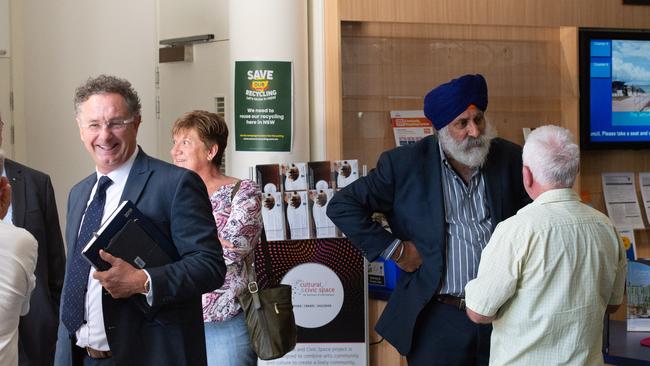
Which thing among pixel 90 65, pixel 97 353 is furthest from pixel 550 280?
pixel 90 65

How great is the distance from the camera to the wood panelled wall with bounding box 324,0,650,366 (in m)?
5.50

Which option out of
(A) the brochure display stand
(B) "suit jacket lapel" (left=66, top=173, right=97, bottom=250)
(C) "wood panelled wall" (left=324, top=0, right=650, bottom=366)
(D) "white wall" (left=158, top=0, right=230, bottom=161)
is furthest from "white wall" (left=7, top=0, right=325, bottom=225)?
(B) "suit jacket lapel" (left=66, top=173, right=97, bottom=250)

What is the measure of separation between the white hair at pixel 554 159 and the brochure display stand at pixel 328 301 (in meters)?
2.15

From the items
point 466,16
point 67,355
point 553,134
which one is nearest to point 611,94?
point 466,16

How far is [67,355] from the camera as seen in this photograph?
9.71 ft

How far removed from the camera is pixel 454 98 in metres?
3.86

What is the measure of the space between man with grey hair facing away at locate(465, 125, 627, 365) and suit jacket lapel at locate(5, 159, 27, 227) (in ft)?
5.89

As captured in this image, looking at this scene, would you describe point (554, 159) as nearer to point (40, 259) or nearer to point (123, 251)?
point (123, 251)

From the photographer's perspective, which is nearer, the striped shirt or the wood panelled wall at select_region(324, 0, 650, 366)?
the striped shirt

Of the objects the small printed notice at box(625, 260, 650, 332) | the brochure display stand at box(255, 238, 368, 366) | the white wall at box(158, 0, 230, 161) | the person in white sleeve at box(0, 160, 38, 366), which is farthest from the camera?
the white wall at box(158, 0, 230, 161)

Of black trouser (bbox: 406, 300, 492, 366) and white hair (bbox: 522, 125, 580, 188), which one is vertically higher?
white hair (bbox: 522, 125, 580, 188)

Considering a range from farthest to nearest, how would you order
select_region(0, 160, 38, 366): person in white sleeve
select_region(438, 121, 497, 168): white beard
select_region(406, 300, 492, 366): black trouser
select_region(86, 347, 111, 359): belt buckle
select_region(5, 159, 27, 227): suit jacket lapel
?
select_region(5, 159, 27, 227): suit jacket lapel
select_region(438, 121, 497, 168): white beard
select_region(406, 300, 492, 366): black trouser
select_region(86, 347, 111, 359): belt buckle
select_region(0, 160, 38, 366): person in white sleeve

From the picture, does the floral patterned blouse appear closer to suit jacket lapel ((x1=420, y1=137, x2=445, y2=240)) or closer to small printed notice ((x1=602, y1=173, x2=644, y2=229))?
suit jacket lapel ((x1=420, y1=137, x2=445, y2=240))

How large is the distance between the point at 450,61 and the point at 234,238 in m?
2.32
